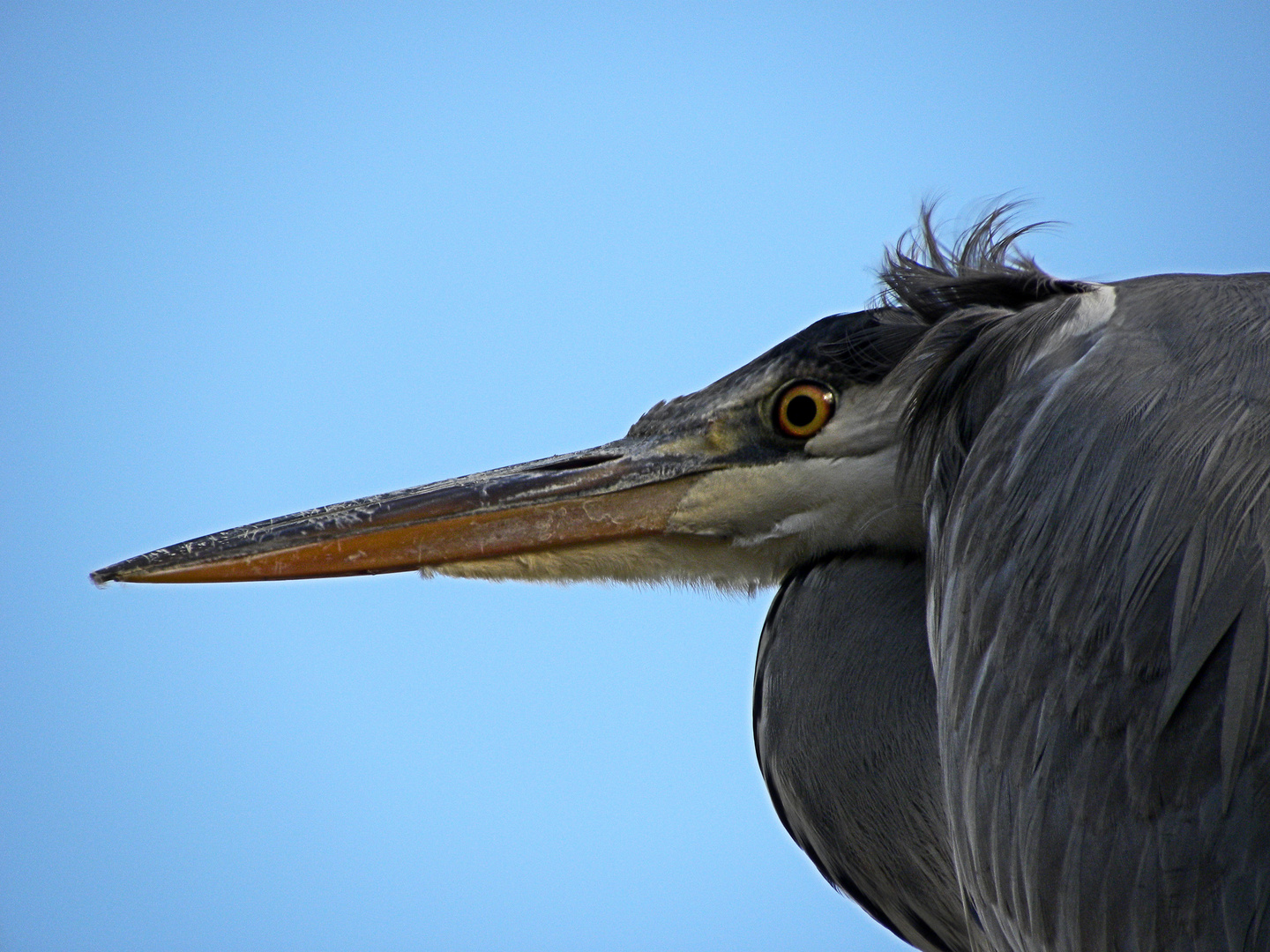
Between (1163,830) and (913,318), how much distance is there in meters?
1.11

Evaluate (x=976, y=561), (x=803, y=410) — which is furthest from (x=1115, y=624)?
(x=803, y=410)

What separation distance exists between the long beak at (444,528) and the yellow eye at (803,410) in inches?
5.5

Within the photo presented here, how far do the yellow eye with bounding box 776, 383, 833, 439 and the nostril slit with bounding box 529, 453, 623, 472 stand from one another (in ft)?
1.03

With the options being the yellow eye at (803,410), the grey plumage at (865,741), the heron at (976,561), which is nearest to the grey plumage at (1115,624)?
the heron at (976,561)

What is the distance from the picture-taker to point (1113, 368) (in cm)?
179

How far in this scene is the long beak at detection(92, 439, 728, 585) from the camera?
245 centimetres

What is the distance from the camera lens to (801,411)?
2.39 m

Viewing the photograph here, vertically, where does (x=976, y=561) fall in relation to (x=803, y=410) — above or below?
below

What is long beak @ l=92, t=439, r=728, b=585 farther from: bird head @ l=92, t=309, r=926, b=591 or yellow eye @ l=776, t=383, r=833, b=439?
yellow eye @ l=776, t=383, r=833, b=439

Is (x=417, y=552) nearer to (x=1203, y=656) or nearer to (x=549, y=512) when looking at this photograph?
(x=549, y=512)

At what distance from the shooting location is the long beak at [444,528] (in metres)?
2.45

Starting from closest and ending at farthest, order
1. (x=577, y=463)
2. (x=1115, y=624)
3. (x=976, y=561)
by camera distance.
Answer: (x=1115, y=624)
(x=976, y=561)
(x=577, y=463)

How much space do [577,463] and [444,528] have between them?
270 millimetres

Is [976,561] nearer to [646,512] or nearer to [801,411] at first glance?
[801,411]
